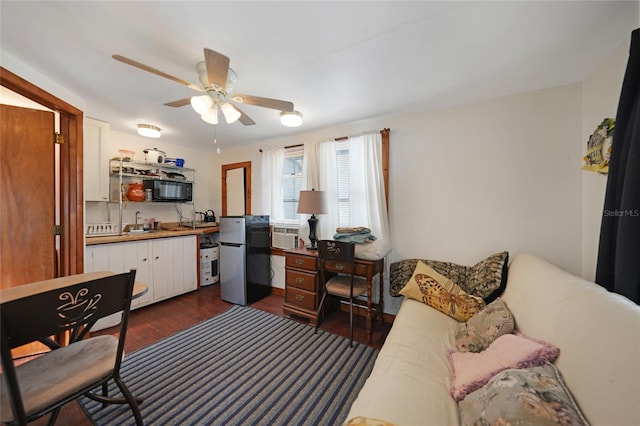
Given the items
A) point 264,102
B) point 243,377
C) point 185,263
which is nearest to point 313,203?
point 264,102

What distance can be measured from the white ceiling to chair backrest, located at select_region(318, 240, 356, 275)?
1410 mm

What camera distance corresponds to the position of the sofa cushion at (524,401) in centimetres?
71

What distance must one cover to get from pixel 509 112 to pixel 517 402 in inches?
89.1

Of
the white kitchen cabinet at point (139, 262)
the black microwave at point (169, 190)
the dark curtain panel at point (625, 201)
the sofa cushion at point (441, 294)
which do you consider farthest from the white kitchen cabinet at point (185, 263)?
the dark curtain panel at point (625, 201)

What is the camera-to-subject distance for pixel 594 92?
1605mm

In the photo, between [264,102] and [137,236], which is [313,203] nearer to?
[264,102]

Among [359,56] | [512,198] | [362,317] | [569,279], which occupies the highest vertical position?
[359,56]

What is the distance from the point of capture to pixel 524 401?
0.76 metres

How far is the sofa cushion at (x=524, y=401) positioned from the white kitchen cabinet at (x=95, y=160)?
3809mm

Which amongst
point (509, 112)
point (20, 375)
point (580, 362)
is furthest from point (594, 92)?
point (20, 375)

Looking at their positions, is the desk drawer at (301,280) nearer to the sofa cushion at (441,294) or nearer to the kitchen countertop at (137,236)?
the sofa cushion at (441,294)

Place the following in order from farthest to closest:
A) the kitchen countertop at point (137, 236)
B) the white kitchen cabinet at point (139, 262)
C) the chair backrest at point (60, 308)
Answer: the white kitchen cabinet at point (139, 262)
the kitchen countertop at point (137, 236)
the chair backrest at point (60, 308)

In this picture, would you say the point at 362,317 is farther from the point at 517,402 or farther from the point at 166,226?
the point at 166,226

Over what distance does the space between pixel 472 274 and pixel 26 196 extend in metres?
3.95
